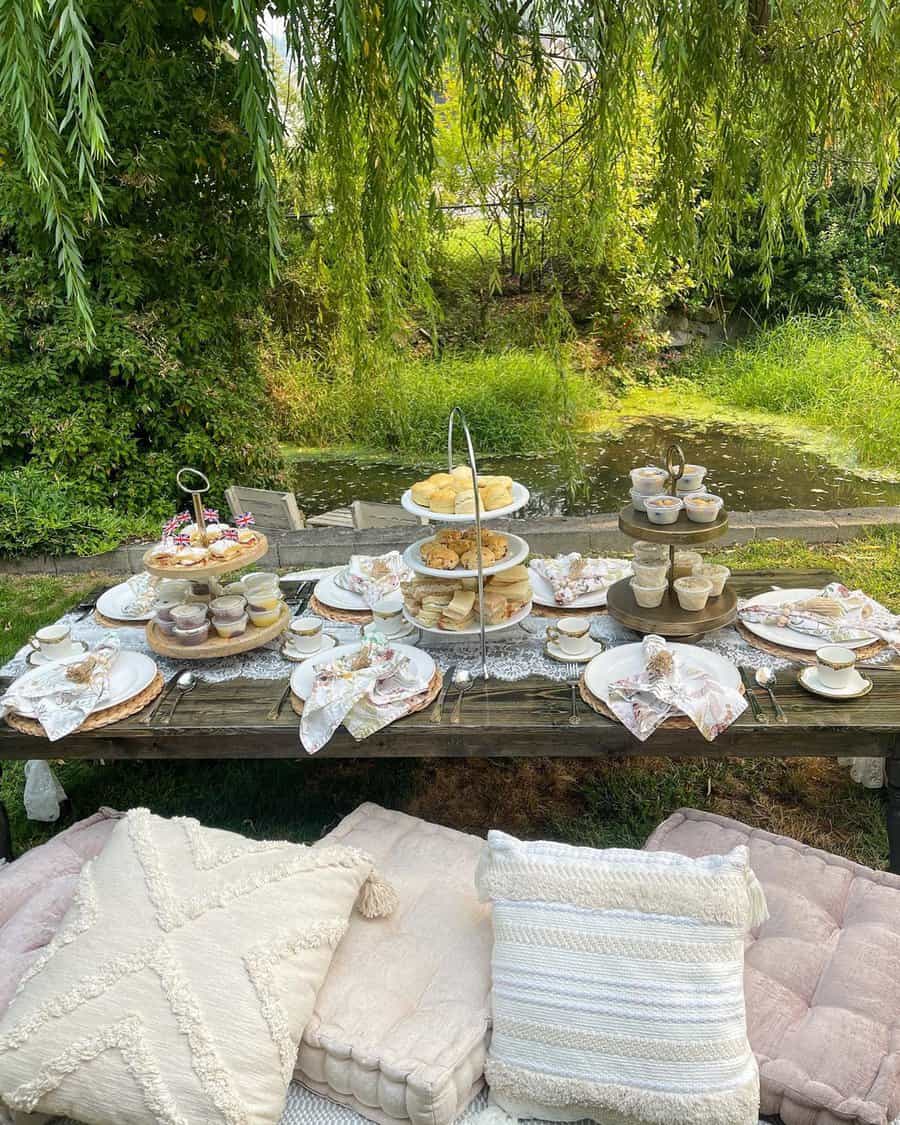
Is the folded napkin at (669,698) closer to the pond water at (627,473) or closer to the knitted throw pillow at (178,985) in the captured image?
the knitted throw pillow at (178,985)

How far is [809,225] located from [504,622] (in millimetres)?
10247

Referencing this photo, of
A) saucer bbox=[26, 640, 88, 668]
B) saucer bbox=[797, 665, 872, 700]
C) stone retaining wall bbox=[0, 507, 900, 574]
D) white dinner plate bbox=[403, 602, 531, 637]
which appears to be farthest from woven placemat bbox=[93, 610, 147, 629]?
saucer bbox=[797, 665, 872, 700]

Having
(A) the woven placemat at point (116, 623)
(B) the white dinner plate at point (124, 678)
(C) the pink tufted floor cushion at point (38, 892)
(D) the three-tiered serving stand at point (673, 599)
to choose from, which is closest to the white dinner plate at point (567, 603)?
(D) the three-tiered serving stand at point (673, 599)

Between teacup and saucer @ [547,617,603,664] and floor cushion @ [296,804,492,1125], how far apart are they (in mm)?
781

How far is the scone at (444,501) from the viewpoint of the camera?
A: 2.74m

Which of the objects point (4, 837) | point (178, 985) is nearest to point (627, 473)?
point (4, 837)

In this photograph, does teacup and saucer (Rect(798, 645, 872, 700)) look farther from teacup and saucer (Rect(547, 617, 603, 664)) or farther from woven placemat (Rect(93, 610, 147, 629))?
woven placemat (Rect(93, 610, 147, 629))

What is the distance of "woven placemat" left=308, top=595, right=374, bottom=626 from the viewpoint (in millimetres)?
3225

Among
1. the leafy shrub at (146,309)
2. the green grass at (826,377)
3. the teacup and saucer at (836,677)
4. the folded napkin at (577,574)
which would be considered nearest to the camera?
the teacup and saucer at (836,677)

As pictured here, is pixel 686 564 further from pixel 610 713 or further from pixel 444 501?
pixel 444 501

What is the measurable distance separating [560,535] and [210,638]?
9.79 feet

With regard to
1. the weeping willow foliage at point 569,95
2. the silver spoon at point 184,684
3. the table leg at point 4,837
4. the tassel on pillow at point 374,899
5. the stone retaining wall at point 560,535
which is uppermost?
the weeping willow foliage at point 569,95

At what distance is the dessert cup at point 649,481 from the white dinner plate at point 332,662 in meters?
0.92

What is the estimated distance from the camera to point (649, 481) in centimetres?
290
